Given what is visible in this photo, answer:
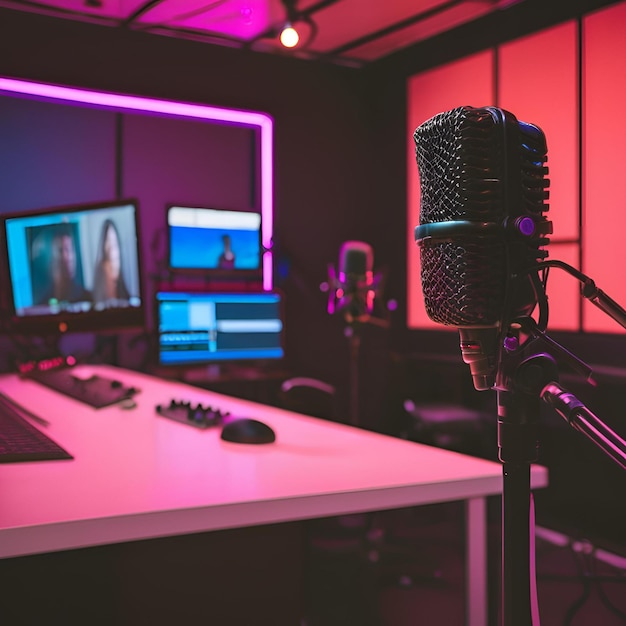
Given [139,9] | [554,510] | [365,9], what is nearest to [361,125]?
[365,9]

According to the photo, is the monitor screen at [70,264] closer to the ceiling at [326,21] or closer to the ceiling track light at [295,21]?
the ceiling at [326,21]

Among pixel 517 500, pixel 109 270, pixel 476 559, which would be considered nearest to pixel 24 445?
pixel 476 559

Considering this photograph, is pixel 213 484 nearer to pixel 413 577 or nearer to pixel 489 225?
pixel 489 225

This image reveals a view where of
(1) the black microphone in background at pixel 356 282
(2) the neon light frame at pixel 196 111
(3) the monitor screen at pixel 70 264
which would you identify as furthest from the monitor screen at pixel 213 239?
(3) the monitor screen at pixel 70 264

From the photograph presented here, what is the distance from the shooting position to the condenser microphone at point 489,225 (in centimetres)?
62

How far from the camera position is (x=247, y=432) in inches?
51.2

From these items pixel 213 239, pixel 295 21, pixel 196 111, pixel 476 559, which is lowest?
pixel 476 559

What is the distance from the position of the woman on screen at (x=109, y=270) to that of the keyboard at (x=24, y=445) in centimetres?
105

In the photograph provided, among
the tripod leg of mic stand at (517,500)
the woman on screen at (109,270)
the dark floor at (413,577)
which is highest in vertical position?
the woman on screen at (109,270)

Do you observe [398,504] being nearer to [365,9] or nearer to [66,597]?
[66,597]

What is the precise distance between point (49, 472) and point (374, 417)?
3.64m

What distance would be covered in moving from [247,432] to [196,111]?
3.10 meters

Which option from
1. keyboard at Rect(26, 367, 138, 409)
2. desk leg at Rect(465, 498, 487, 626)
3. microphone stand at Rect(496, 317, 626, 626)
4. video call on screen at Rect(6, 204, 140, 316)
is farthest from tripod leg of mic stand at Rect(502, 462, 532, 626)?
video call on screen at Rect(6, 204, 140, 316)

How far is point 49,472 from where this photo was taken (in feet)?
3.45
